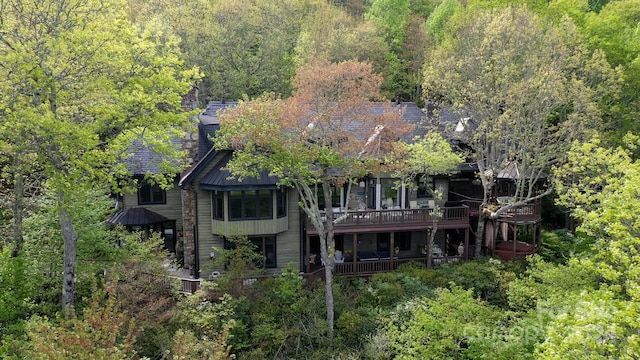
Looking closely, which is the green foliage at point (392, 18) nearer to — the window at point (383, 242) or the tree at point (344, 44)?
the tree at point (344, 44)

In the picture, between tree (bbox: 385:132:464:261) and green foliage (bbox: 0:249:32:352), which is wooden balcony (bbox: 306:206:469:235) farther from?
green foliage (bbox: 0:249:32:352)

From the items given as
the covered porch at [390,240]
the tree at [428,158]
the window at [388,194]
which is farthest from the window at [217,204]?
the window at [388,194]

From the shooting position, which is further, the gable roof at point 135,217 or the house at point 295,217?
the gable roof at point 135,217

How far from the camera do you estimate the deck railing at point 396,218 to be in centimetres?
2436

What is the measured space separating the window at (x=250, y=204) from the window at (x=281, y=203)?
0.38m

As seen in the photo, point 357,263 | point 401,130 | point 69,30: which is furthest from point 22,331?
point 401,130

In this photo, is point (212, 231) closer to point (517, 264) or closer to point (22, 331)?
point (22, 331)

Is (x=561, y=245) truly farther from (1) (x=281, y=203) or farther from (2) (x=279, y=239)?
(1) (x=281, y=203)

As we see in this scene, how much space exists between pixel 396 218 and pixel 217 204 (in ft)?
30.3

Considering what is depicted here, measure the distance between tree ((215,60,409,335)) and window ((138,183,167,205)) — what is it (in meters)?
10.4

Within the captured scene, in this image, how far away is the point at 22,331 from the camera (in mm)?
16891

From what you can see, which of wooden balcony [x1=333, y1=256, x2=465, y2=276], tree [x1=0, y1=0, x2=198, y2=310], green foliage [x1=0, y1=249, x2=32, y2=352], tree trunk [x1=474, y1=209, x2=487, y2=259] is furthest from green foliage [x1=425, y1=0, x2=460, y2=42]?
green foliage [x1=0, y1=249, x2=32, y2=352]

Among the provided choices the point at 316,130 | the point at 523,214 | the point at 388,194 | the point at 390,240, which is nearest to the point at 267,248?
the point at 390,240

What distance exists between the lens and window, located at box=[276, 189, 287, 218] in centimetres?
2364
